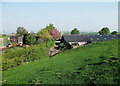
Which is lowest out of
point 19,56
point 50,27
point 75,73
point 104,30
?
point 75,73

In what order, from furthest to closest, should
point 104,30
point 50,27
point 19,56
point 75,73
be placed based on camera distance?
point 104,30, point 50,27, point 19,56, point 75,73

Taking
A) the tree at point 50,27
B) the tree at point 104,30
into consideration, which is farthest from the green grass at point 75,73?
the tree at point 104,30

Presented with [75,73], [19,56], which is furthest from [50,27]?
[75,73]

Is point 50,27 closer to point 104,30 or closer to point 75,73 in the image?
point 104,30

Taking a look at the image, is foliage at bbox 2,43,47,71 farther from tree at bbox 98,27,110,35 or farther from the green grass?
tree at bbox 98,27,110,35

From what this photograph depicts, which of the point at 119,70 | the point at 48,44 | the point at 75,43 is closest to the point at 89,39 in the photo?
the point at 75,43

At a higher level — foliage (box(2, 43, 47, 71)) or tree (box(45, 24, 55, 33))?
tree (box(45, 24, 55, 33))

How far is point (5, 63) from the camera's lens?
1644 cm

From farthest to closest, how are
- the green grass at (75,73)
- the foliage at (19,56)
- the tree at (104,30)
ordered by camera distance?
the tree at (104,30) < the foliage at (19,56) < the green grass at (75,73)

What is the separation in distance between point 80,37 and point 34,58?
34530 mm

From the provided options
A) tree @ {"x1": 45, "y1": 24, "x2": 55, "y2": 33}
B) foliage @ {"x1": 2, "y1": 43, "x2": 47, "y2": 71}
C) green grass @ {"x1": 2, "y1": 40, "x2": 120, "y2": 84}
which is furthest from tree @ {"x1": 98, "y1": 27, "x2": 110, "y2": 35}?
green grass @ {"x1": 2, "y1": 40, "x2": 120, "y2": 84}

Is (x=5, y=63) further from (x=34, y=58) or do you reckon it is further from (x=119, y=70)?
(x=119, y=70)

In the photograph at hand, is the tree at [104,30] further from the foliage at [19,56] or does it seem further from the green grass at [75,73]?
the green grass at [75,73]

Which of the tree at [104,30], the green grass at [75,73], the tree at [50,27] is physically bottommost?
the green grass at [75,73]
